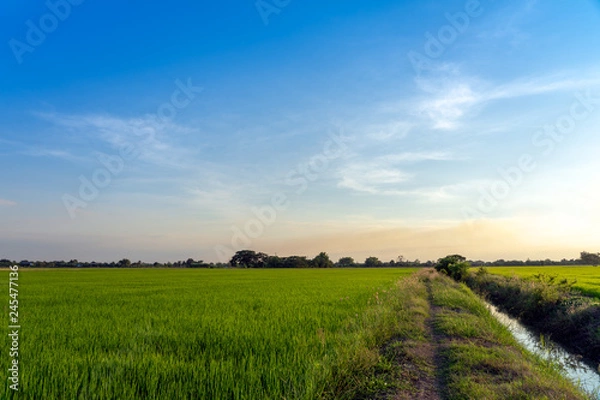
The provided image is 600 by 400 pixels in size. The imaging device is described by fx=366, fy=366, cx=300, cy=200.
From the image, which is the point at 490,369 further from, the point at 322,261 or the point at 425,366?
the point at 322,261

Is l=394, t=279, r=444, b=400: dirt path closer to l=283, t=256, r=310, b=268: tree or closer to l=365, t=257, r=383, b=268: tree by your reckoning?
l=283, t=256, r=310, b=268: tree

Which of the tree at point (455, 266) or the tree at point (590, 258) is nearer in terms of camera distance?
the tree at point (455, 266)

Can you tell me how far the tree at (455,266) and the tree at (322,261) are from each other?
260 feet

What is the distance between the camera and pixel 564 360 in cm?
920

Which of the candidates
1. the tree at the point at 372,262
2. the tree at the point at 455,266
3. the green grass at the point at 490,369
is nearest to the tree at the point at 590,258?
the tree at the point at 372,262

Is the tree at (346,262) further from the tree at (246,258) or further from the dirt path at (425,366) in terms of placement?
the dirt path at (425,366)

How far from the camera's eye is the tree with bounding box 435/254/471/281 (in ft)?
116

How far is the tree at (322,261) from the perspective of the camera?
120 meters

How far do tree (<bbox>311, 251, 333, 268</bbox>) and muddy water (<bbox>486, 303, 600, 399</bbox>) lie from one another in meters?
107

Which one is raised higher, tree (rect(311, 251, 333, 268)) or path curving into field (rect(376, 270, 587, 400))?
path curving into field (rect(376, 270, 587, 400))

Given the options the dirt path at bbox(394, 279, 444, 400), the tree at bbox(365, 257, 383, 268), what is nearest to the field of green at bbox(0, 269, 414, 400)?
the dirt path at bbox(394, 279, 444, 400)

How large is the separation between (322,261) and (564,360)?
113177mm

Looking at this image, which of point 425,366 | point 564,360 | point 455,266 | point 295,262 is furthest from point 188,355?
point 295,262

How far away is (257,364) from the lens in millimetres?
5070
